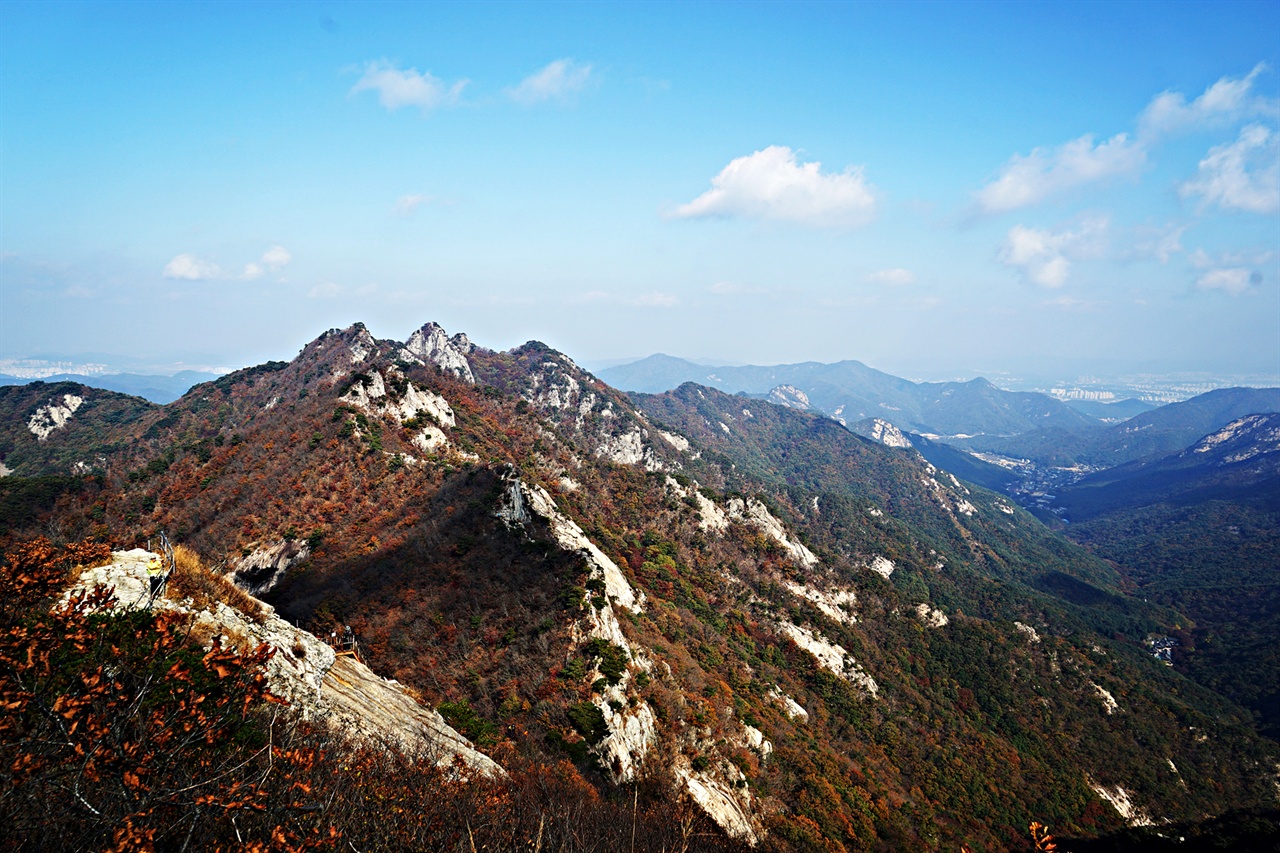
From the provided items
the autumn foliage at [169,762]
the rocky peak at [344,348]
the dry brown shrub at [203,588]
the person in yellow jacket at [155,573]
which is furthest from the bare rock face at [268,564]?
the rocky peak at [344,348]

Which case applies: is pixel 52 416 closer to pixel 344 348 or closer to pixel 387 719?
pixel 344 348

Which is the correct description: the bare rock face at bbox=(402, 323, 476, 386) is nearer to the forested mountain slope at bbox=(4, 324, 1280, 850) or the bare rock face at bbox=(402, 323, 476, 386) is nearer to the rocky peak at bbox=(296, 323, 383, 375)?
the rocky peak at bbox=(296, 323, 383, 375)

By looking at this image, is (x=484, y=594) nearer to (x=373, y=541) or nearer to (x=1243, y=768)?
(x=373, y=541)

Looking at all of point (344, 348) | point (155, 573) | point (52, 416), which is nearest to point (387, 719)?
point (155, 573)

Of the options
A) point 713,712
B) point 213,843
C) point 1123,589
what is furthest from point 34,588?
point 1123,589

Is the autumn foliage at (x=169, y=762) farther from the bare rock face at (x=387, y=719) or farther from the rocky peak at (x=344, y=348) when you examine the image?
the rocky peak at (x=344, y=348)

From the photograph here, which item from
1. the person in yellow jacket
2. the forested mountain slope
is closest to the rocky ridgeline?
the person in yellow jacket
